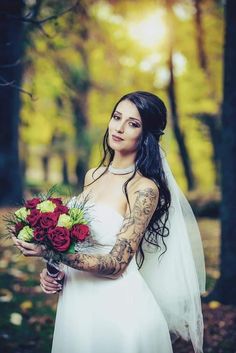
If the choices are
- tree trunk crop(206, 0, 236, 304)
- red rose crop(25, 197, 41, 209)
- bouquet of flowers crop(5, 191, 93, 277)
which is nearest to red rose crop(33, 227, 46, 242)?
bouquet of flowers crop(5, 191, 93, 277)

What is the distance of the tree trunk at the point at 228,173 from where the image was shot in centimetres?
634

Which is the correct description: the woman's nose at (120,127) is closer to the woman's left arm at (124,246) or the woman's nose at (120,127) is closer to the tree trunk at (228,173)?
the woman's left arm at (124,246)

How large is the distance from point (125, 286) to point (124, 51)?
2078cm

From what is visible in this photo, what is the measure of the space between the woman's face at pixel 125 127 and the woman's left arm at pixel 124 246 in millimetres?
335

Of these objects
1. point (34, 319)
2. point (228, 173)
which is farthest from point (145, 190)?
point (34, 319)

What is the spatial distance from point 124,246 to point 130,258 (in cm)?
11

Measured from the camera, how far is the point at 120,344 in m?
3.24

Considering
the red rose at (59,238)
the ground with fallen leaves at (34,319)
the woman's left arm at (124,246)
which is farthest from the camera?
the ground with fallen leaves at (34,319)

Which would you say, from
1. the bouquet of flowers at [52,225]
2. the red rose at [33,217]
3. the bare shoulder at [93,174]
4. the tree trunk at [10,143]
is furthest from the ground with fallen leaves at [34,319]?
the tree trunk at [10,143]

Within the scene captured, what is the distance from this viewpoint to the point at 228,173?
21.4 ft

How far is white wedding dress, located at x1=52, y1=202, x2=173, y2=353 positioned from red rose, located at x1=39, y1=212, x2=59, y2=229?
0.37 meters

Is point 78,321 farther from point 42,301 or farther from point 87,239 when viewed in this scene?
point 42,301

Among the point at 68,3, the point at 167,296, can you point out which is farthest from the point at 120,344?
the point at 68,3

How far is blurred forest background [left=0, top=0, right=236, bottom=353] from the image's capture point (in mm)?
6258
